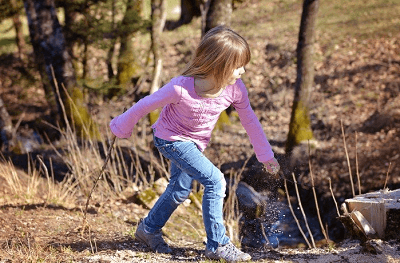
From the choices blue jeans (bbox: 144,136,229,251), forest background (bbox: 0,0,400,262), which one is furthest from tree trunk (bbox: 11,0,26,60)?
blue jeans (bbox: 144,136,229,251)

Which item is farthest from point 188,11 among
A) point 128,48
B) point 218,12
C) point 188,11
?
point 218,12

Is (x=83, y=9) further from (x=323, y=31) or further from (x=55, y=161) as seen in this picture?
(x=323, y=31)

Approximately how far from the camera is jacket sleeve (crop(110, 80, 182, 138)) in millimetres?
3027

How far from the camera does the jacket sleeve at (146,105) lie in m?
3.03

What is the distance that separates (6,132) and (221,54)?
7.13 m

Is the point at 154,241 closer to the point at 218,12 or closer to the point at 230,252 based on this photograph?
the point at 230,252

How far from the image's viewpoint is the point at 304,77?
802 cm

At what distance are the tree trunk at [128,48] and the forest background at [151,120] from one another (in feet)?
0.11

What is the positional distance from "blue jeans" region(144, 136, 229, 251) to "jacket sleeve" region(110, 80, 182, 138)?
10.3 inches

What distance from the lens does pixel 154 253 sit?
12.1ft

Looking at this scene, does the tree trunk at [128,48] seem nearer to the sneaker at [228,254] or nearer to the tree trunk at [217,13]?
the tree trunk at [217,13]

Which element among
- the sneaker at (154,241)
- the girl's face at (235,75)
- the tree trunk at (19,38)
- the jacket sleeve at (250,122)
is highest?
the tree trunk at (19,38)

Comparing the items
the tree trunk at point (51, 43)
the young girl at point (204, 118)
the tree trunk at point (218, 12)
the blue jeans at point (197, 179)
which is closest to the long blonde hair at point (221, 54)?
the young girl at point (204, 118)

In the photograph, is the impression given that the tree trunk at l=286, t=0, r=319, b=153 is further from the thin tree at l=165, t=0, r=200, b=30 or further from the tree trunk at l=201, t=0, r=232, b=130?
the thin tree at l=165, t=0, r=200, b=30
